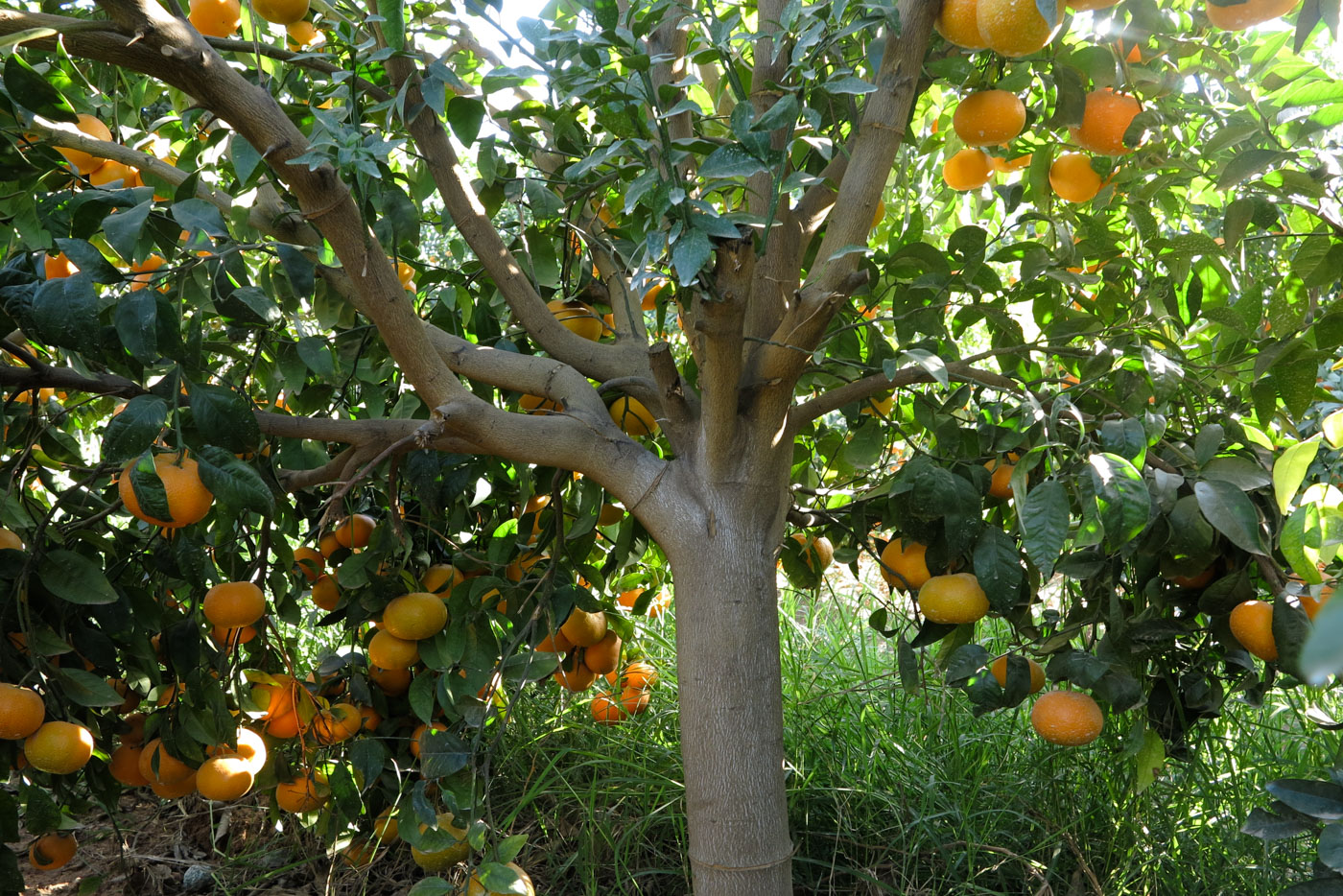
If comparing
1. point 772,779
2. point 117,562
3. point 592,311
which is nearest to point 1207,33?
point 592,311

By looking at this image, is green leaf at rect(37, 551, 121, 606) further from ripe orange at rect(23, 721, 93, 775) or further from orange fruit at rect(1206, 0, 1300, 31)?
orange fruit at rect(1206, 0, 1300, 31)

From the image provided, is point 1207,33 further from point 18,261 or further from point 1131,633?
point 18,261

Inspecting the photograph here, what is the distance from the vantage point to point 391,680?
Result: 5.31 ft

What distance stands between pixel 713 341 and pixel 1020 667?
21.2 inches

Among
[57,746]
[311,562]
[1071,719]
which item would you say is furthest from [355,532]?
[1071,719]

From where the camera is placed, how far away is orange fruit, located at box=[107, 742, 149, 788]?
4.74 feet

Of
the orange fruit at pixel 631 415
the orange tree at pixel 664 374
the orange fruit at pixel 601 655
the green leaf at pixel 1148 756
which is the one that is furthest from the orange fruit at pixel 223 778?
the green leaf at pixel 1148 756

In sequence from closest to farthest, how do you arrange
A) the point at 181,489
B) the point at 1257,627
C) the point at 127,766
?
1. the point at 181,489
2. the point at 1257,627
3. the point at 127,766

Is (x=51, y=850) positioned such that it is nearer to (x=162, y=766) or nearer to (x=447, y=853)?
(x=162, y=766)

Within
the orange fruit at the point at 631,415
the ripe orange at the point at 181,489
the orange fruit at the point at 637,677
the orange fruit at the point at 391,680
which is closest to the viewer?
the ripe orange at the point at 181,489

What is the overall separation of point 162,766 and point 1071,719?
1183 millimetres

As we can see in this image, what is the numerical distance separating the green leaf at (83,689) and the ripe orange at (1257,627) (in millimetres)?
1287

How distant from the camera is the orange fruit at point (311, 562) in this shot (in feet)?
5.42

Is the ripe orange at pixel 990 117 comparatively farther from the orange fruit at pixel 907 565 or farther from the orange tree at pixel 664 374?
the orange fruit at pixel 907 565
